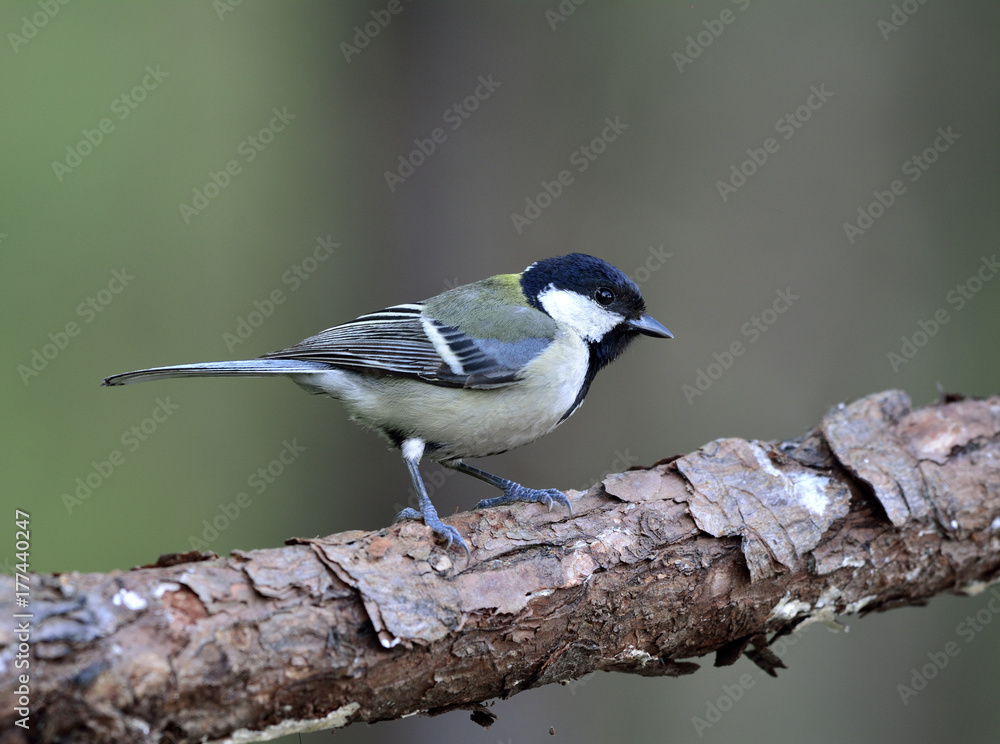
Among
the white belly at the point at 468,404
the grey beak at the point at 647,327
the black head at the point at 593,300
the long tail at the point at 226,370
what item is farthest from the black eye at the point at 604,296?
the long tail at the point at 226,370

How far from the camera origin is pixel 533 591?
6.57 ft

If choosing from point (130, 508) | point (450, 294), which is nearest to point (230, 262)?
point (130, 508)

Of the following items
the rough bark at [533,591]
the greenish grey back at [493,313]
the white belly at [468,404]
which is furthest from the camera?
the greenish grey back at [493,313]

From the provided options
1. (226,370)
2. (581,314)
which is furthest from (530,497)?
(226,370)

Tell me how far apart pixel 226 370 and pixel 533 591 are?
49.0 inches

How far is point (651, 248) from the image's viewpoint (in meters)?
3.89

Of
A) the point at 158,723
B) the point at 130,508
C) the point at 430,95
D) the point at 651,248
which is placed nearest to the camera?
the point at 158,723

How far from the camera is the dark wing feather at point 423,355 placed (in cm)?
269

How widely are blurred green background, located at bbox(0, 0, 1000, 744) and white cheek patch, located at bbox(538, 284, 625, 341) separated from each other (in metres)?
0.74

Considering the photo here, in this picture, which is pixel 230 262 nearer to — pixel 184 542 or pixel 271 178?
pixel 271 178

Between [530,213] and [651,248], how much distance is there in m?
0.68

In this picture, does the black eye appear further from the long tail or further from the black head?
the long tail

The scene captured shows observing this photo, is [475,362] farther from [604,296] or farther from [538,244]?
[538,244]

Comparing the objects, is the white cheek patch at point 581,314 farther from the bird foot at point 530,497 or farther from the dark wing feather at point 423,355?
the bird foot at point 530,497
